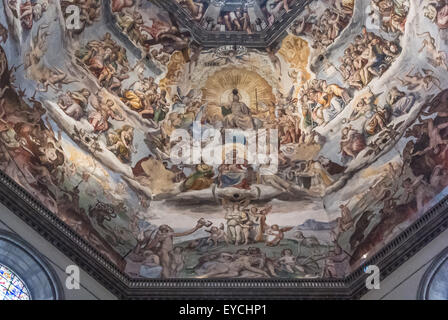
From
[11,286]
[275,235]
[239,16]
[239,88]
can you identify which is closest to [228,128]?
[239,88]

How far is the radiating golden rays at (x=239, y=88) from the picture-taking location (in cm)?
2081

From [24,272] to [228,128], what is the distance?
304 inches

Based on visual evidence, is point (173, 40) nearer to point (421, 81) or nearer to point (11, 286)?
point (421, 81)

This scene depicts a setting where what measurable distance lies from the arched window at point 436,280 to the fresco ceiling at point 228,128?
4.72 feet

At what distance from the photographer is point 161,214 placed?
1862cm

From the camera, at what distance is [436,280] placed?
48.2 ft

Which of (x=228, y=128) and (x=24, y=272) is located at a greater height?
(x=228, y=128)

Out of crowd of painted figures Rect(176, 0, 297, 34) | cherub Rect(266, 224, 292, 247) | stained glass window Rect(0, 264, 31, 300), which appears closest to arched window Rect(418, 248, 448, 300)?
cherub Rect(266, 224, 292, 247)

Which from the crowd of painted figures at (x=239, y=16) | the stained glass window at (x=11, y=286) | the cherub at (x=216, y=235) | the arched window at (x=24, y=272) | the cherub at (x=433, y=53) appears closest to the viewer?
the stained glass window at (x=11, y=286)

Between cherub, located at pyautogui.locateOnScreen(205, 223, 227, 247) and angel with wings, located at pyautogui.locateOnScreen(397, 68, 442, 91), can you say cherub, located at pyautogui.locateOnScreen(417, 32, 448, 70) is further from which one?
cherub, located at pyautogui.locateOnScreen(205, 223, 227, 247)

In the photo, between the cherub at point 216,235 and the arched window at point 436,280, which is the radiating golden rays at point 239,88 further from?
the arched window at point 436,280

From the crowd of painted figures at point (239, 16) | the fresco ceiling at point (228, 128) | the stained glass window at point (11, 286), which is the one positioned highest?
the crowd of painted figures at point (239, 16)

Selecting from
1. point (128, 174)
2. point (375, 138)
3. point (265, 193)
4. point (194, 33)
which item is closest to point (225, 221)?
point (265, 193)

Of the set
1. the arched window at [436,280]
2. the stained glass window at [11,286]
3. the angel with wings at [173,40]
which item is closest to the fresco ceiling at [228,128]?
the angel with wings at [173,40]
